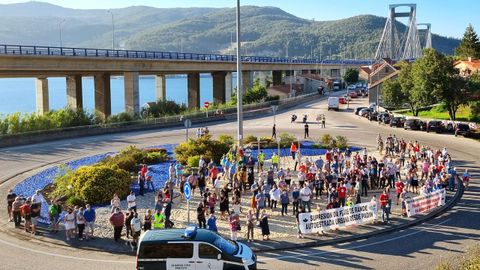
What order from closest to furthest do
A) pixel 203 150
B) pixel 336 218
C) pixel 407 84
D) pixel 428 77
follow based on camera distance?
1. pixel 336 218
2. pixel 203 150
3. pixel 428 77
4. pixel 407 84

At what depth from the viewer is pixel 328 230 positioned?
64.2 feet

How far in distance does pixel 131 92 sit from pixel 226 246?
170ft

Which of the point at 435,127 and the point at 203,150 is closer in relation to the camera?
the point at 203,150

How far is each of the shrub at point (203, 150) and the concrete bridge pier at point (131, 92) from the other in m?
32.1

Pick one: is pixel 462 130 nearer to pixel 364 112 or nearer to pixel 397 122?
pixel 397 122

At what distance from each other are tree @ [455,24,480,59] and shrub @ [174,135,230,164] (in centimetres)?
8508

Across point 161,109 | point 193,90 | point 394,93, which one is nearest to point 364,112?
point 394,93

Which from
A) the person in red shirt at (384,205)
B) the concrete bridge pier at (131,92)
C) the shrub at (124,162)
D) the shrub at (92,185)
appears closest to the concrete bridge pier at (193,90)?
the concrete bridge pier at (131,92)

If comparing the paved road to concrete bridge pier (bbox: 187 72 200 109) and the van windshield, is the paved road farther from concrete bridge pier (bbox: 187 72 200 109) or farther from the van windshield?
concrete bridge pier (bbox: 187 72 200 109)

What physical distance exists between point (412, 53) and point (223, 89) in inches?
3989

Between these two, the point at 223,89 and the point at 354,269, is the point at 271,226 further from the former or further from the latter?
the point at 223,89

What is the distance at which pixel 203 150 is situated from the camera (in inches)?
1277

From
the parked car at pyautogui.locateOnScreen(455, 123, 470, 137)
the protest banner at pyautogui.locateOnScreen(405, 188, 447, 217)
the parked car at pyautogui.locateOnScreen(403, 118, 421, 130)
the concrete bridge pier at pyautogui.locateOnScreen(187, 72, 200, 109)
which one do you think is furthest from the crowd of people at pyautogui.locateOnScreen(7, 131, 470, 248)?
the concrete bridge pier at pyautogui.locateOnScreen(187, 72, 200, 109)

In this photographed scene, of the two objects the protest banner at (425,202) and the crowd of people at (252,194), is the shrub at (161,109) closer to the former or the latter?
the crowd of people at (252,194)
